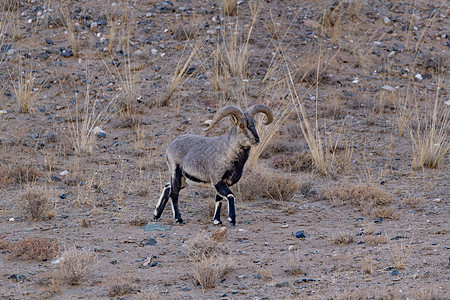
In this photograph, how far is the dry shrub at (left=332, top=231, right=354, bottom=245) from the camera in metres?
8.09

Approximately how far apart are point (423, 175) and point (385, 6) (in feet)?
28.6

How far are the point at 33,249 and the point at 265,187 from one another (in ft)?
14.8

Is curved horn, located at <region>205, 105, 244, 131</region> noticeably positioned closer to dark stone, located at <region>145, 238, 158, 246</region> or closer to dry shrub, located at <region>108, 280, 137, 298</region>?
dark stone, located at <region>145, 238, 158, 246</region>

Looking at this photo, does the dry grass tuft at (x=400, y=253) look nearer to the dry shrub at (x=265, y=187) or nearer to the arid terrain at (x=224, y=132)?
the arid terrain at (x=224, y=132)

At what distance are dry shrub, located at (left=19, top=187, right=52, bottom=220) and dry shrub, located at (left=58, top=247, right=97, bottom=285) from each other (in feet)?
7.95

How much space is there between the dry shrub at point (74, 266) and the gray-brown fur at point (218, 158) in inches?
97.1

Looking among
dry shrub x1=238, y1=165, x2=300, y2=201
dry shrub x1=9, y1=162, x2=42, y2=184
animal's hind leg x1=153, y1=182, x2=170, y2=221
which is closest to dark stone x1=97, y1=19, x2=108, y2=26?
dry shrub x1=9, y1=162, x2=42, y2=184

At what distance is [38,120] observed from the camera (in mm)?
14375

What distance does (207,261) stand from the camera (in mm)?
6977

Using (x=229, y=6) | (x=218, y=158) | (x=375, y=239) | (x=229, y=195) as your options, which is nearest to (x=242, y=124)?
(x=218, y=158)

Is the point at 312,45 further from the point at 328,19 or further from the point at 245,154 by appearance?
the point at 245,154

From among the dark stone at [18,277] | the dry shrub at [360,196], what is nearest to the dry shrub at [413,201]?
the dry shrub at [360,196]

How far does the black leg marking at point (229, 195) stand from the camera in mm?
8891

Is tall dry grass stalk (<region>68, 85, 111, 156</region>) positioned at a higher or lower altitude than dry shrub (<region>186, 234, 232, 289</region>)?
lower
